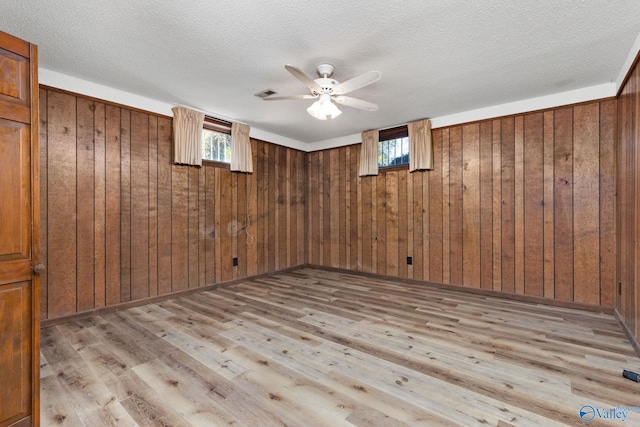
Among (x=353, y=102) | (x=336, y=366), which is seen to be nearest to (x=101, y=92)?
(x=353, y=102)

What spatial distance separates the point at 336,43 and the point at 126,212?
3072mm

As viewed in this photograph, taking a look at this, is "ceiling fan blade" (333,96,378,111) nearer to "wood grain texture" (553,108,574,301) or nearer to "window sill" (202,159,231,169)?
"window sill" (202,159,231,169)

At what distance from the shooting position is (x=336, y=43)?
2.41 m

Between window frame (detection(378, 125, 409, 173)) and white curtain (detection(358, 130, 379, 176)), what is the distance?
0.09 metres

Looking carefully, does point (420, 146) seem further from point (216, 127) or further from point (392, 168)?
point (216, 127)

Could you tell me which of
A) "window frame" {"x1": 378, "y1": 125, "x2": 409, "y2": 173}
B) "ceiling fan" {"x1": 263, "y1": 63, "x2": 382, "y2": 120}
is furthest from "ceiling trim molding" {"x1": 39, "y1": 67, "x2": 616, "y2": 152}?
"ceiling fan" {"x1": 263, "y1": 63, "x2": 382, "y2": 120}

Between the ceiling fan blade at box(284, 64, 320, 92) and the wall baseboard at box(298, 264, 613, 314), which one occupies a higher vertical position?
the ceiling fan blade at box(284, 64, 320, 92)

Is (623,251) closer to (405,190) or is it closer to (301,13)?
(405,190)

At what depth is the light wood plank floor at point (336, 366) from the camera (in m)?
1.64

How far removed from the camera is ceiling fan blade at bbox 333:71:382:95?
233cm

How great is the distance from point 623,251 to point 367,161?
11.2ft

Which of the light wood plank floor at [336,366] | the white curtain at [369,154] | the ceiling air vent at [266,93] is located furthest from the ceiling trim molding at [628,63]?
the ceiling air vent at [266,93]

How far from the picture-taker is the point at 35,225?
1.51 meters

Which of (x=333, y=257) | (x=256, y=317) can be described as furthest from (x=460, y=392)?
(x=333, y=257)
